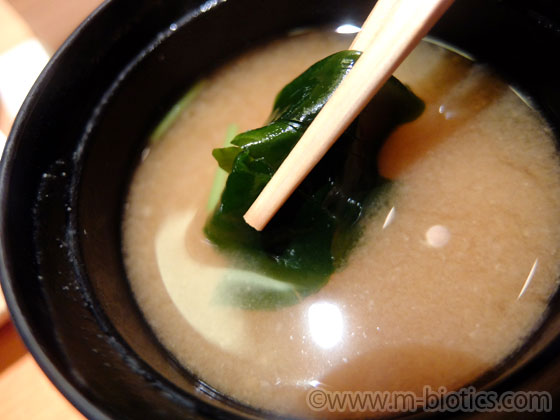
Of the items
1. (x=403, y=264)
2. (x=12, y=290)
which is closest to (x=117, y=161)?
(x=12, y=290)

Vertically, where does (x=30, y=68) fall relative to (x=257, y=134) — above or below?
above

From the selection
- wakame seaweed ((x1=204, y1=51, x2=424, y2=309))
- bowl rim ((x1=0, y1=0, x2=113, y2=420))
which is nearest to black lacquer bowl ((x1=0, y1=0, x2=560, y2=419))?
bowl rim ((x1=0, y1=0, x2=113, y2=420))

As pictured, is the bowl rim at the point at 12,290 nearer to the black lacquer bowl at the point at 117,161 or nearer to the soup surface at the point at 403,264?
the black lacquer bowl at the point at 117,161

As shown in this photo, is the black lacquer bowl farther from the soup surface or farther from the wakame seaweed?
the wakame seaweed

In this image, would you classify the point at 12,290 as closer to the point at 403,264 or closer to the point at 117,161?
the point at 117,161

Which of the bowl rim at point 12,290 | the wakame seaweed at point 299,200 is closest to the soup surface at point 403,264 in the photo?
the wakame seaweed at point 299,200

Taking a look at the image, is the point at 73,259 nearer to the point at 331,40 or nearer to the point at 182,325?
the point at 182,325

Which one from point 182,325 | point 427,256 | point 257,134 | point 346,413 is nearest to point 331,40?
point 257,134
